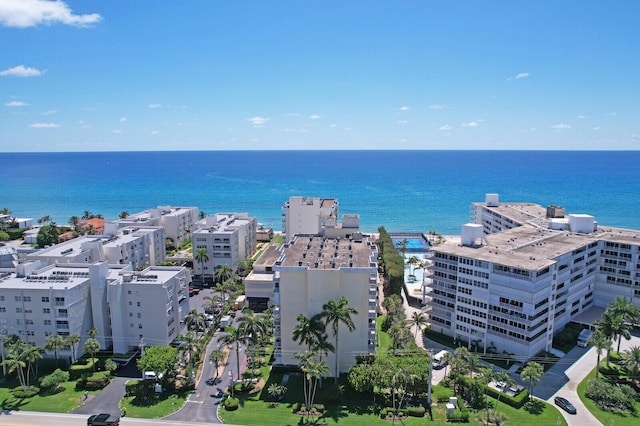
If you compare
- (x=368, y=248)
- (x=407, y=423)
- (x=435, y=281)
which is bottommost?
(x=407, y=423)

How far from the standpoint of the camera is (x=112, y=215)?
610 ft

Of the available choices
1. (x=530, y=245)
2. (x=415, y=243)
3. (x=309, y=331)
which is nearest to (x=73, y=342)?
(x=309, y=331)

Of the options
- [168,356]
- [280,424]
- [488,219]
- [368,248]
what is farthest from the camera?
[488,219]

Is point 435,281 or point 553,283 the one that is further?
point 435,281

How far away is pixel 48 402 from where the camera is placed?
50500 mm

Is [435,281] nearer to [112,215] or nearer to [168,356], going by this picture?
[168,356]

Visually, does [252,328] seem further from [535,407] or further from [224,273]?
[535,407]

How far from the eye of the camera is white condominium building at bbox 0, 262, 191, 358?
2280 inches

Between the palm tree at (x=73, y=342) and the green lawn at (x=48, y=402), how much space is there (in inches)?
217

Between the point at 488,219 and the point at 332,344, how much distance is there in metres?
62.9

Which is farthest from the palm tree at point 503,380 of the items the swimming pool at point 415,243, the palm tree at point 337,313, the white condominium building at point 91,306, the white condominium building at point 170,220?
the white condominium building at point 170,220

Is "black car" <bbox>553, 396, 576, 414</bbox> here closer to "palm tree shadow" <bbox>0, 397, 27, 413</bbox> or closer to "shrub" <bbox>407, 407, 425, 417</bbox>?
"shrub" <bbox>407, 407, 425, 417</bbox>

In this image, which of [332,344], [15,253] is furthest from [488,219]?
[15,253]

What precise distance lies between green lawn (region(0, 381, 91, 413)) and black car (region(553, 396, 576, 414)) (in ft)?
179
